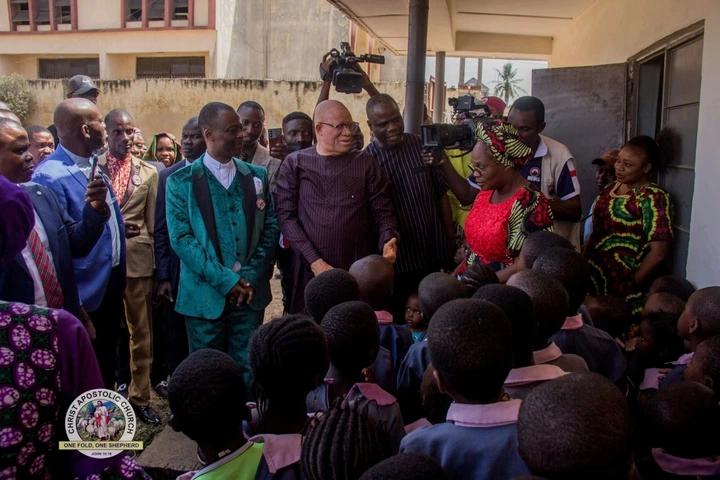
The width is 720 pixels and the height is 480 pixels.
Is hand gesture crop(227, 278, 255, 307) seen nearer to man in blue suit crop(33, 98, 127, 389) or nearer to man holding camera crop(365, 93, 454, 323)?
man in blue suit crop(33, 98, 127, 389)

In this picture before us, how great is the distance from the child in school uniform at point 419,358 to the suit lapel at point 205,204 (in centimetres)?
126

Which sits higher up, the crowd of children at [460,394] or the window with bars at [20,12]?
the window with bars at [20,12]

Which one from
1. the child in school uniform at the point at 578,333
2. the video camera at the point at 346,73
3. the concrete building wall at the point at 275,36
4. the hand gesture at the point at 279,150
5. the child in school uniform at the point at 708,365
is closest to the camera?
the child in school uniform at the point at 708,365

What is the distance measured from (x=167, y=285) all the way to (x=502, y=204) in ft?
6.89

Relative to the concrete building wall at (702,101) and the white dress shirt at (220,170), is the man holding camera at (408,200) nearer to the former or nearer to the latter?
the white dress shirt at (220,170)

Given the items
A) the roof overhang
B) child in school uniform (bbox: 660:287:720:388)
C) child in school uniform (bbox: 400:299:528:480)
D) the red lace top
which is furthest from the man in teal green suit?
the roof overhang

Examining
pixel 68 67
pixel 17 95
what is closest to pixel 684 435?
pixel 17 95

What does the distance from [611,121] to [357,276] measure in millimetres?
3750

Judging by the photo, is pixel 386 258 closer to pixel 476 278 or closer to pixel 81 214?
pixel 476 278

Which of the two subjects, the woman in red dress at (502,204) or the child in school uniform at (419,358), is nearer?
the child in school uniform at (419,358)

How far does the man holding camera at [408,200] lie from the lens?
374cm

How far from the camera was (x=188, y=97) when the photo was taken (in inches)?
685

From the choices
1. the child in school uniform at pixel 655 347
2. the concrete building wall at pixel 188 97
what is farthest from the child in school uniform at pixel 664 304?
the concrete building wall at pixel 188 97

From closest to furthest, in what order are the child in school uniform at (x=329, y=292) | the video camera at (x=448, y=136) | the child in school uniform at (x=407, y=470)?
the child in school uniform at (x=407, y=470)
the child in school uniform at (x=329, y=292)
the video camera at (x=448, y=136)
